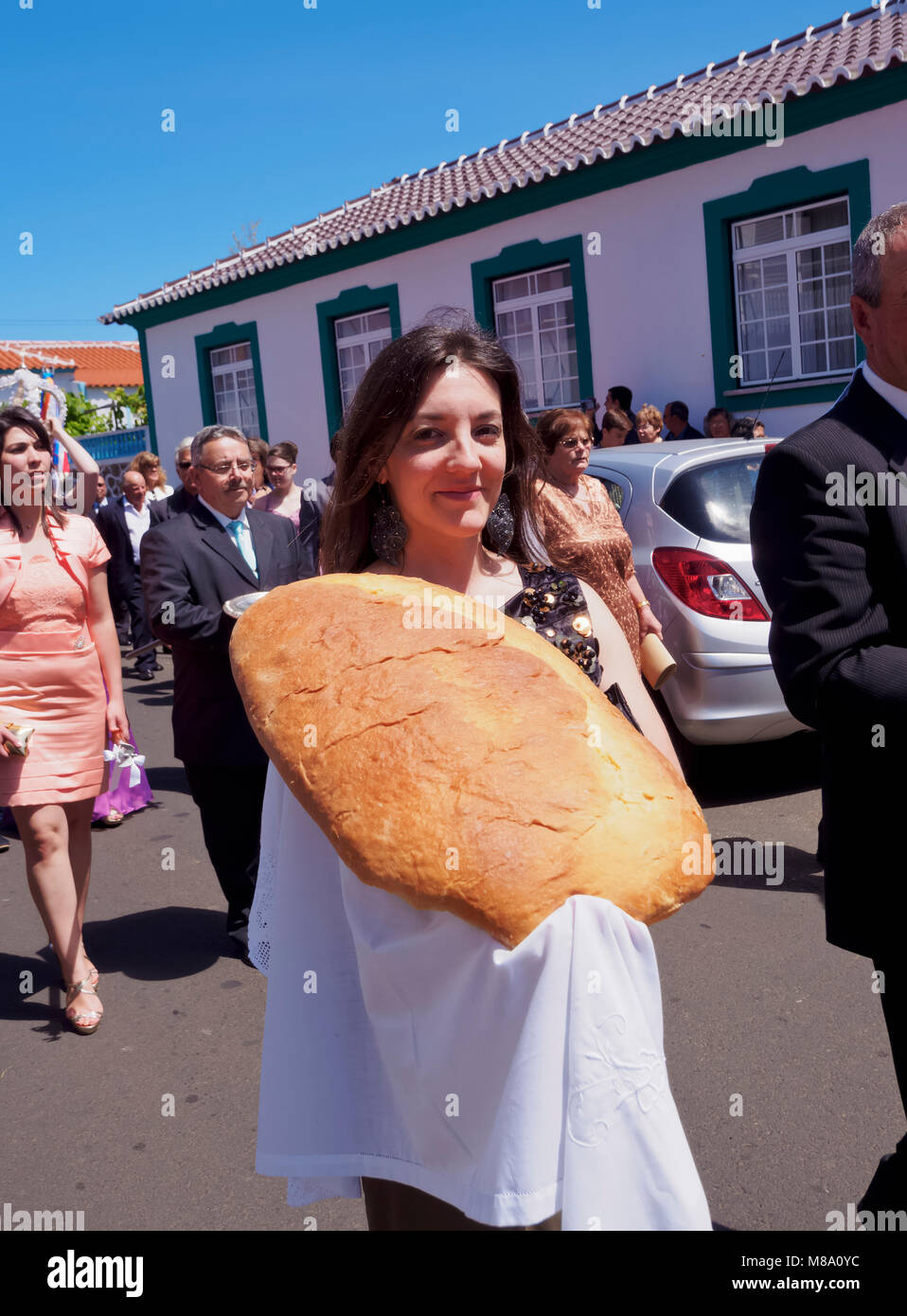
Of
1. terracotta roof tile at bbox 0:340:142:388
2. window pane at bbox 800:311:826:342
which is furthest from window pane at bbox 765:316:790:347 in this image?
terracotta roof tile at bbox 0:340:142:388

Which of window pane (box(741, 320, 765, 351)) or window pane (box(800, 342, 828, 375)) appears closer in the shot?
window pane (box(800, 342, 828, 375))

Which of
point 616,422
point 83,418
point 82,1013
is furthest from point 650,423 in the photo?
point 83,418

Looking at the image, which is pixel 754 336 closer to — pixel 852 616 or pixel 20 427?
pixel 20 427

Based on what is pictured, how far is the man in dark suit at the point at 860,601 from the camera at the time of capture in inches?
78.0

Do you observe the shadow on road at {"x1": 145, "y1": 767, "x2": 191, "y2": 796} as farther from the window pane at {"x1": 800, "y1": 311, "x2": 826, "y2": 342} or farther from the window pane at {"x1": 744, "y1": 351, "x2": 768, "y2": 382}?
the window pane at {"x1": 800, "y1": 311, "x2": 826, "y2": 342}

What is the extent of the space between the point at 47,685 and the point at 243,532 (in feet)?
3.62

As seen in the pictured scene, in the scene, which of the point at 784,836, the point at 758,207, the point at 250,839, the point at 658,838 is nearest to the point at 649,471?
the point at 784,836

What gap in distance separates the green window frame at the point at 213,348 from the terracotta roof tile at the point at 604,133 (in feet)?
2.50

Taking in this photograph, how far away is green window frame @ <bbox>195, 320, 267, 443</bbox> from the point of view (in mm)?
18641

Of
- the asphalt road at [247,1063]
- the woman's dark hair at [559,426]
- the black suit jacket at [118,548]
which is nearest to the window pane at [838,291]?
the black suit jacket at [118,548]

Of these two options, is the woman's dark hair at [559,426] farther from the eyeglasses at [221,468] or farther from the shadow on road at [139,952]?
the shadow on road at [139,952]

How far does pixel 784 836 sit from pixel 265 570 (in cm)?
277

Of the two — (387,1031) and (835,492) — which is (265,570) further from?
(387,1031)

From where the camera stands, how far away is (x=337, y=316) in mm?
17219
